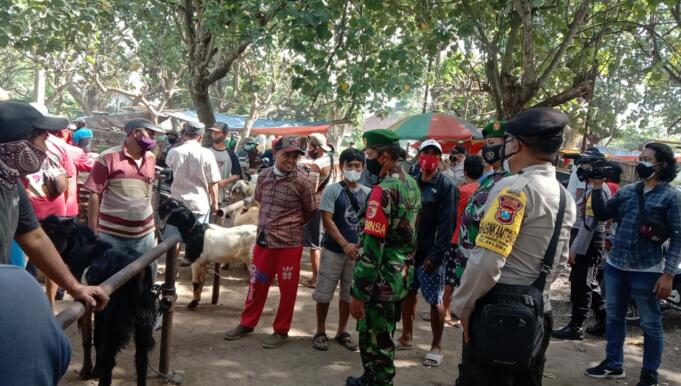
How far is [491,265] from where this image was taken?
237cm

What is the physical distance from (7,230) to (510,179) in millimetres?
2269

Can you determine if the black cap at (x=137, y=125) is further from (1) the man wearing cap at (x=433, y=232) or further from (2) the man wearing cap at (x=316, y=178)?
(2) the man wearing cap at (x=316, y=178)

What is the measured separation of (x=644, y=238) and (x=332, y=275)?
259cm

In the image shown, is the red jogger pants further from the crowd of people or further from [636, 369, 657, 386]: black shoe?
[636, 369, 657, 386]: black shoe

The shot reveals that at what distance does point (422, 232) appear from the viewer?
447 centimetres

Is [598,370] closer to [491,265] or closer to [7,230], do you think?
[491,265]

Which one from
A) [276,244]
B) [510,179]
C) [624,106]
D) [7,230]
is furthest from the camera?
[624,106]

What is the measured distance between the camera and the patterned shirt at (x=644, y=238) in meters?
3.98

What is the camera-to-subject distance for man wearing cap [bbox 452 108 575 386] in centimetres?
238

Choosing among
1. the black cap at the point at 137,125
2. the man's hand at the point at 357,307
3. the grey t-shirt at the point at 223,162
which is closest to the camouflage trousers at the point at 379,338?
the man's hand at the point at 357,307

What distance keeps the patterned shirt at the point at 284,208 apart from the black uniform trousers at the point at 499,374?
2.44 metres

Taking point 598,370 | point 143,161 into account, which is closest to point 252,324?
point 143,161

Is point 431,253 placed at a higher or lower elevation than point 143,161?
lower

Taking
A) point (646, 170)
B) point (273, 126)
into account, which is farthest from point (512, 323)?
point (273, 126)
